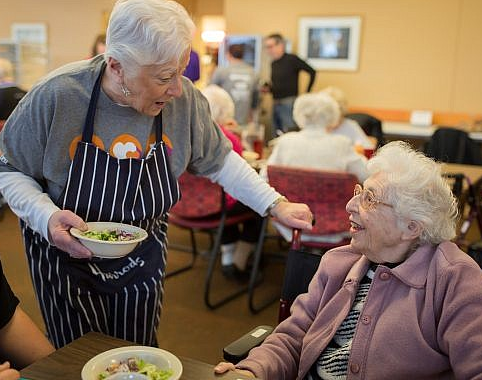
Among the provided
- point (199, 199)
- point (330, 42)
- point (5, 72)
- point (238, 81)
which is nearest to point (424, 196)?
point (199, 199)

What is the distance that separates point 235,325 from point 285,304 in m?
1.50

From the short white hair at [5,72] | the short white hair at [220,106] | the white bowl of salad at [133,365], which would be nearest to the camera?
the white bowl of salad at [133,365]

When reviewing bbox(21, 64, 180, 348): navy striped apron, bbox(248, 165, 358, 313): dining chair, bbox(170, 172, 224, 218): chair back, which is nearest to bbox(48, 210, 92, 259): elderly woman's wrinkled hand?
bbox(21, 64, 180, 348): navy striped apron

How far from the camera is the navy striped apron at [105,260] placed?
1500mm

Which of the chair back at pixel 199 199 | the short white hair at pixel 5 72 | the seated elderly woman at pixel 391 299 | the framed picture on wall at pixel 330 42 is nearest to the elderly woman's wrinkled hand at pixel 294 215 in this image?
the seated elderly woman at pixel 391 299

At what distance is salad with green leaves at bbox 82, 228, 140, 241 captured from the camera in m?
1.38

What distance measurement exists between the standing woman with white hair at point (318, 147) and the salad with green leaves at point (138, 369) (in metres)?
2.27

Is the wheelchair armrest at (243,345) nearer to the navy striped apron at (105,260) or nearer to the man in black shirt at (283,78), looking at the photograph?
the navy striped apron at (105,260)

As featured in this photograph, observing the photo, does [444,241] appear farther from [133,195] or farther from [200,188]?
[200,188]

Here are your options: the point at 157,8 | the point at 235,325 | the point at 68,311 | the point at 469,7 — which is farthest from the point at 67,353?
the point at 469,7

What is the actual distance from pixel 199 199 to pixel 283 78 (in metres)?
4.39

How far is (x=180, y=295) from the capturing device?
3.54m

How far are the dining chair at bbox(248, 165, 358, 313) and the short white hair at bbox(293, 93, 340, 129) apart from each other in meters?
0.62

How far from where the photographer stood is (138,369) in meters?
1.05
